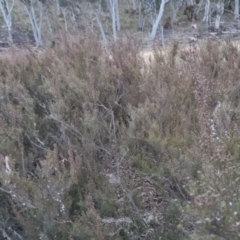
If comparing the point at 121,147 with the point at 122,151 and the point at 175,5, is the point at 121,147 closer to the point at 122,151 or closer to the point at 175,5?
the point at 122,151

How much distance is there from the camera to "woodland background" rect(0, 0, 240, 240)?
8.61 ft

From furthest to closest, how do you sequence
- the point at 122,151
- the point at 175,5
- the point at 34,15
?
the point at 175,5 → the point at 34,15 → the point at 122,151

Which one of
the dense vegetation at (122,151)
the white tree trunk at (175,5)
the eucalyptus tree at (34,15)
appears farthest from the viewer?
the white tree trunk at (175,5)

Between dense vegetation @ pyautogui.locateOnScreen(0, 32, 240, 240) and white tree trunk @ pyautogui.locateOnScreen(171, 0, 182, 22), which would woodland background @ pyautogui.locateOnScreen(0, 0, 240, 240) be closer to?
dense vegetation @ pyautogui.locateOnScreen(0, 32, 240, 240)

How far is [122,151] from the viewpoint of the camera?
11.7 ft

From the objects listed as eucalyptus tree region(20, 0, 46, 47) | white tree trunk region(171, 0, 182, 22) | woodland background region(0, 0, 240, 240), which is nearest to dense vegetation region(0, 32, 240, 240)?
woodland background region(0, 0, 240, 240)

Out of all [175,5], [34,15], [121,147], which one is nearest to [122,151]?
[121,147]

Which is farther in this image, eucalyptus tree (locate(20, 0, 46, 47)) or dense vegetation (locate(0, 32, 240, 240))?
eucalyptus tree (locate(20, 0, 46, 47))

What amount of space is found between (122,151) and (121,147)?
0.04 metres

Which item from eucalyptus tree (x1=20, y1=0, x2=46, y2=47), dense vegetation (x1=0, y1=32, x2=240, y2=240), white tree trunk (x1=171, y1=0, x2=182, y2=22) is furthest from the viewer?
white tree trunk (x1=171, y1=0, x2=182, y2=22)

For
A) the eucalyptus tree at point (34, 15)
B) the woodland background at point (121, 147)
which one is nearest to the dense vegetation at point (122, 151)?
the woodland background at point (121, 147)

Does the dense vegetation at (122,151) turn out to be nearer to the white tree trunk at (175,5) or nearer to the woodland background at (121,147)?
the woodland background at (121,147)

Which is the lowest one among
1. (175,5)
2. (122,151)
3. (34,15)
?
(175,5)

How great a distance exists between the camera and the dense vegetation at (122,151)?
2561mm
